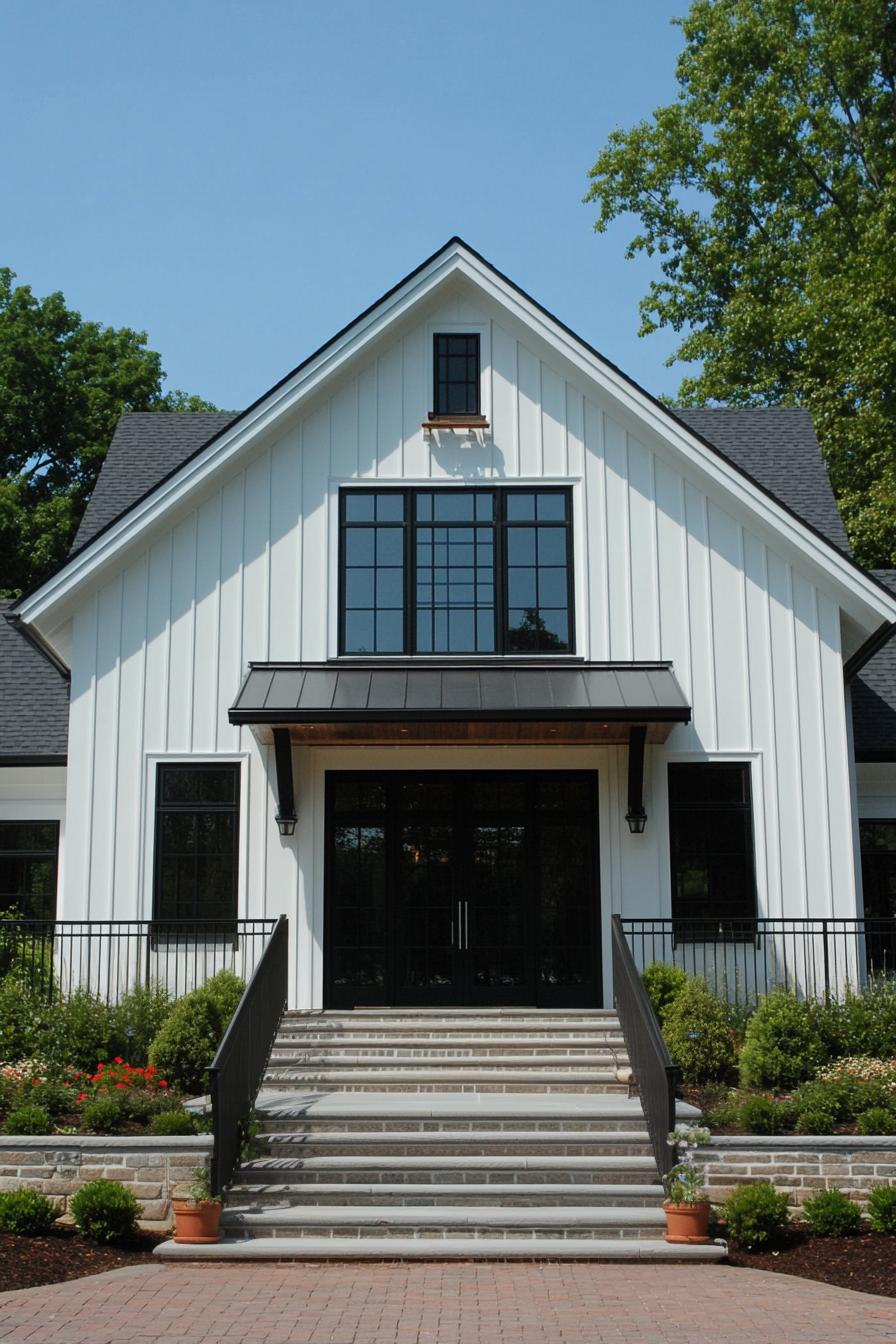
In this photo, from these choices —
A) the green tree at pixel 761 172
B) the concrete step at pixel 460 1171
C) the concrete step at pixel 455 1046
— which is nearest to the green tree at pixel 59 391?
the green tree at pixel 761 172

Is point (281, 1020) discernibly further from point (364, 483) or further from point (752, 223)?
point (752, 223)

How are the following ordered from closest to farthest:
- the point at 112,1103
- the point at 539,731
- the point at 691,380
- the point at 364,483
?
the point at 112,1103 → the point at 539,731 → the point at 364,483 → the point at 691,380

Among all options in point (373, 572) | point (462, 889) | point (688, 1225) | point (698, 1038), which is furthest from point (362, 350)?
point (688, 1225)

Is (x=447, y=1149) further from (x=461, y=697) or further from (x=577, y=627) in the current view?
(x=577, y=627)

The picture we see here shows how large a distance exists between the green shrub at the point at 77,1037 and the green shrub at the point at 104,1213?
3.05 meters

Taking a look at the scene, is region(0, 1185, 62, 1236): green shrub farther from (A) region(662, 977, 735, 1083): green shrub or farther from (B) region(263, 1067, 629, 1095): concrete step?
(A) region(662, 977, 735, 1083): green shrub

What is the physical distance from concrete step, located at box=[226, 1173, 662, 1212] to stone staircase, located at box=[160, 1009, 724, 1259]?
1cm

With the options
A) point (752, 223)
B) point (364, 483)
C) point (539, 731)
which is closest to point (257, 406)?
point (364, 483)

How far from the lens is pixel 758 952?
1525 centimetres

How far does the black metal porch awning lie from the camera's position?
Result: 14477 millimetres

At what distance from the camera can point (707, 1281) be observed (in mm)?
9398

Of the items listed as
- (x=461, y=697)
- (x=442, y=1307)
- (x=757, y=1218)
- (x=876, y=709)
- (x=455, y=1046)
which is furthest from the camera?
(x=876, y=709)

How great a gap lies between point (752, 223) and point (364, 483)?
2280 centimetres

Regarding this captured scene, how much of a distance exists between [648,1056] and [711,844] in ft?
14.3
